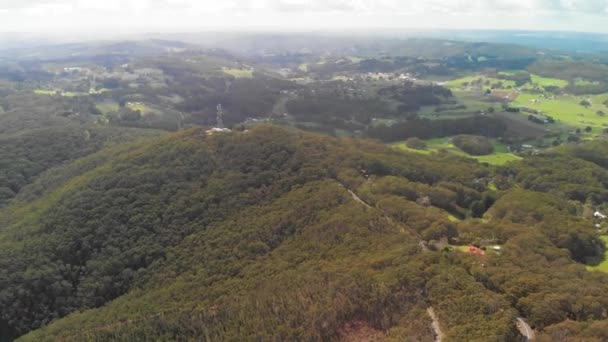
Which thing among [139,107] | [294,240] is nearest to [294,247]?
[294,240]

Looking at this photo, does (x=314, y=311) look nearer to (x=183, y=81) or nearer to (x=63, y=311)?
(x=63, y=311)

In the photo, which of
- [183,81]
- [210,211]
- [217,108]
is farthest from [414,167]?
[183,81]

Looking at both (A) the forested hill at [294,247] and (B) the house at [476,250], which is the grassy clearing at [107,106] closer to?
(A) the forested hill at [294,247]

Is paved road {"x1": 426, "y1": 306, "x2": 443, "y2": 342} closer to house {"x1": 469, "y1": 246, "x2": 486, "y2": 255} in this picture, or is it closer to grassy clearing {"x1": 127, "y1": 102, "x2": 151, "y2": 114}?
house {"x1": 469, "y1": 246, "x2": 486, "y2": 255}

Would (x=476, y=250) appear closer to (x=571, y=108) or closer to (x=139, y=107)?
(x=139, y=107)

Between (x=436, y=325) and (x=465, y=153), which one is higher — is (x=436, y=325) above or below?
above

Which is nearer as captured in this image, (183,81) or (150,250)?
(150,250)
